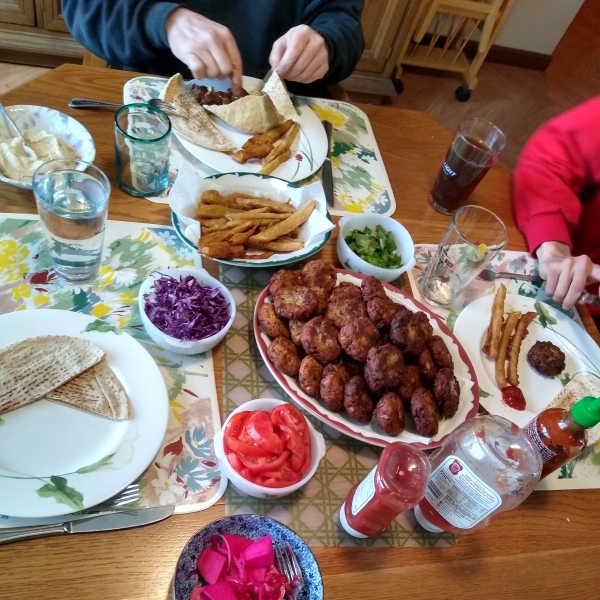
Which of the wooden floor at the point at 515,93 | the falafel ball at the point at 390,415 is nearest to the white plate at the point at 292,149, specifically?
the falafel ball at the point at 390,415

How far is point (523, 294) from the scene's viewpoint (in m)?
1.35

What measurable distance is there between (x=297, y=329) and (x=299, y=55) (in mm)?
822

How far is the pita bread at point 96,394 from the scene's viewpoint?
824 mm

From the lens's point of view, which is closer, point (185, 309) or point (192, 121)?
point (185, 309)

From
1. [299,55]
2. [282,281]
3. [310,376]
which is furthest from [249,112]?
[310,376]

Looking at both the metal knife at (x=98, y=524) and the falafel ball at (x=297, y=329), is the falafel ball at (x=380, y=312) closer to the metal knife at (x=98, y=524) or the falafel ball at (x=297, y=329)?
the falafel ball at (x=297, y=329)

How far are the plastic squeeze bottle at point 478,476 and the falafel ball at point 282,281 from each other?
1.32 feet

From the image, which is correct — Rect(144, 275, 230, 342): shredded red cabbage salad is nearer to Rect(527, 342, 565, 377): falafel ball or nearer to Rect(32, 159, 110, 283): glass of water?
Rect(32, 159, 110, 283): glass of water

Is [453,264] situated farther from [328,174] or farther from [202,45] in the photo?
[202,45]

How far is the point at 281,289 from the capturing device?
1.04 metres

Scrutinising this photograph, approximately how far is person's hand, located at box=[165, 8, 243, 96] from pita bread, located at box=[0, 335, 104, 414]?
808 mm

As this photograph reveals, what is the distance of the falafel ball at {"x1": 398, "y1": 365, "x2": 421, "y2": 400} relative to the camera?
3.18 ft

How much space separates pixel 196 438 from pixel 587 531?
2.27 ft

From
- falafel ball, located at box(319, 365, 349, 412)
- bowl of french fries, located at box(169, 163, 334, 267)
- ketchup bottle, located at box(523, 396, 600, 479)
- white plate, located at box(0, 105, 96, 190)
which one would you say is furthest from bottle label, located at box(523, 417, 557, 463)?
white plate, located at box(0, 105, 96, 190)
